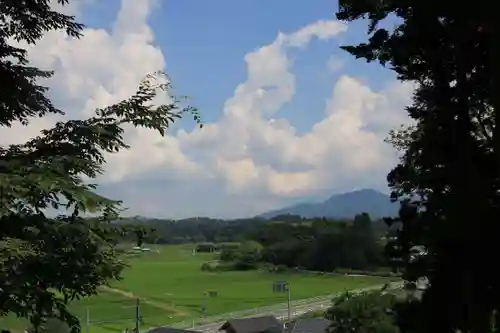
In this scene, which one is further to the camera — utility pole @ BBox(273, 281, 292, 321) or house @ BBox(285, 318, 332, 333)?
utility pole @ BBox(273, 281, 292, 321)

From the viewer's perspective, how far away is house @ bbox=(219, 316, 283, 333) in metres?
35.8

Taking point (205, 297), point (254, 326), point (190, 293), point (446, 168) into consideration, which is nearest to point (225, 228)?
point (190, 293)

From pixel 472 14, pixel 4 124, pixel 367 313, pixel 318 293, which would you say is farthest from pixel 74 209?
pixel 318 293

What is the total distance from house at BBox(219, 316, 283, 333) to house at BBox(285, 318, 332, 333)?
2034mm

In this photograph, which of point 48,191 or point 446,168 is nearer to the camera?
point 48,191

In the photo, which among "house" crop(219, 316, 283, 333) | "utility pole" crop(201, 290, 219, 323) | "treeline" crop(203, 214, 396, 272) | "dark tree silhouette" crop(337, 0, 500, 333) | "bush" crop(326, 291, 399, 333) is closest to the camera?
"dark tree silhouette" crop(337, 0, 500, 333)

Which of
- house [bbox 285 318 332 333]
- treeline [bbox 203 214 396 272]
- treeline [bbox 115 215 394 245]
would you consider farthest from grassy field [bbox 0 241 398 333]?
house [bbox 285 318 332 333]

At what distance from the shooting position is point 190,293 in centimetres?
6059

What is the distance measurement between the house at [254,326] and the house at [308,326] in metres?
2.03

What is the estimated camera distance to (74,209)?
13.6 ft

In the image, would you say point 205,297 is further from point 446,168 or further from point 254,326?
point 446,168

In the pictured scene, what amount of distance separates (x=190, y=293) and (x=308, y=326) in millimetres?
29617

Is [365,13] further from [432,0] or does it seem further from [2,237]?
[2,237]

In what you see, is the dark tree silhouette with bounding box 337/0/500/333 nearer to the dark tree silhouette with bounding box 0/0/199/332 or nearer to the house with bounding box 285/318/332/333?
the dark tree silhouette with bounding box 0/0/199/332
